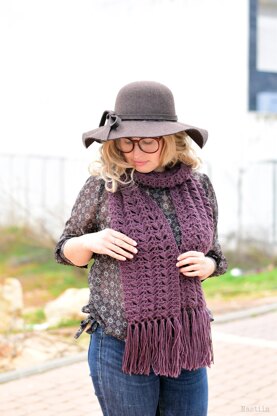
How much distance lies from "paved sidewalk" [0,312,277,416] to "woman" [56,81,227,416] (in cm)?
249

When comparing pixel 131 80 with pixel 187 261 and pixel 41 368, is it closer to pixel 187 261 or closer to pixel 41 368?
pixel 41 368

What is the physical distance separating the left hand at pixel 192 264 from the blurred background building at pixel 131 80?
7616 mm

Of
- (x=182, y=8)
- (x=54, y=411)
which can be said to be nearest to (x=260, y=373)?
(x=54, y=411)

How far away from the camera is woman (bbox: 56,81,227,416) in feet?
7.84

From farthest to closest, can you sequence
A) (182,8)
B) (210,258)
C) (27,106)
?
(182,8)
(27,106)
(210,258)

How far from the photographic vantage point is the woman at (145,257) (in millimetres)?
2391

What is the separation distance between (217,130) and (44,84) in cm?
311

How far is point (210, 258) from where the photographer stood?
8.58 ft

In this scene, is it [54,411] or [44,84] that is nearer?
[54,411]

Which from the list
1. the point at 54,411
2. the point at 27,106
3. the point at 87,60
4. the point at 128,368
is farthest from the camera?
the point at 87,60

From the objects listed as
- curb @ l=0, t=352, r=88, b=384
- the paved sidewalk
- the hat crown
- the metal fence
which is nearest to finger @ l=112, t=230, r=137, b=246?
the hat crown

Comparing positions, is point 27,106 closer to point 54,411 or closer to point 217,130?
point 217,130

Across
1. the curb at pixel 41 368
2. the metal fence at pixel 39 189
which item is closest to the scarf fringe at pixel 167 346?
the curb at pixel 41 368

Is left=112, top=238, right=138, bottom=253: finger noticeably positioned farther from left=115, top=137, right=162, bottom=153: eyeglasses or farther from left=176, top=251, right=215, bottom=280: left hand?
left=115, top=137, right=162, bottom=153: eyeglasses
